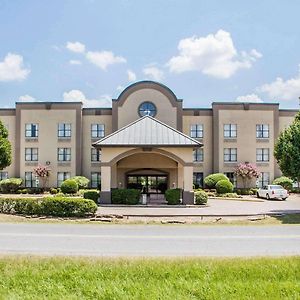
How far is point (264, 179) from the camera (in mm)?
49531

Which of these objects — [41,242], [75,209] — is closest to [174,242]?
[41,242]

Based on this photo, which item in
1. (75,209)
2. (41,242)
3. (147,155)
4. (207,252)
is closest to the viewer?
(207,252)

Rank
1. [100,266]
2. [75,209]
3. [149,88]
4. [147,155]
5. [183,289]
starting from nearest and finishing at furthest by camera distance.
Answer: [183,289]
[100,266]
[75,209]
[147,155]
[149,88]

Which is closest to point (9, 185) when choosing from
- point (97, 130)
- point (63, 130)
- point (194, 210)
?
point (63, 130)

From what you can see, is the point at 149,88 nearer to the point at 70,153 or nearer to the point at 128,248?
the point at 70,153

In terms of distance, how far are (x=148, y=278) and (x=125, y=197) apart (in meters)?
20.9

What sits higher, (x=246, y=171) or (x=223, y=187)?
(x=246, y=171)

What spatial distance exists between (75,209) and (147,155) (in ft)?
49.9

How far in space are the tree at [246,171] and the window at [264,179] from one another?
62.6 inches

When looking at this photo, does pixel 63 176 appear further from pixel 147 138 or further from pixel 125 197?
pixel 125 197

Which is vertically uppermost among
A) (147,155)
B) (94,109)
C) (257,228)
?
(94,109)

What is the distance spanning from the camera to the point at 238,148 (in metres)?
49.8

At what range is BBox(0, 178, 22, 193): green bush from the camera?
46.7m

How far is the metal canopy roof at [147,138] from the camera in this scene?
2981 cm
